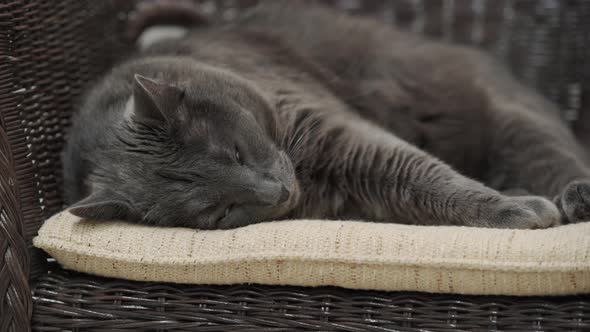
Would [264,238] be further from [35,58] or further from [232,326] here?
[35,58]

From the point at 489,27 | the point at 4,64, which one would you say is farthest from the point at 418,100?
the point at 4,64

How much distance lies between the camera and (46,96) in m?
2.00

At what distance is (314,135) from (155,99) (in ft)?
1.69

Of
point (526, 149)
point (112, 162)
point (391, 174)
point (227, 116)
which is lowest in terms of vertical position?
point (526, 149)

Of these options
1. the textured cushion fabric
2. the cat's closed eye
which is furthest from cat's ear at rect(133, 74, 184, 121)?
the textured cushion fabric

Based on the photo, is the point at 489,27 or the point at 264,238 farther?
the point at 489,27

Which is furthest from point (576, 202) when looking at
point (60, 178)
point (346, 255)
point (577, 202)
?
point (60, 178)

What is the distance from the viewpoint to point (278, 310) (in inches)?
56.7

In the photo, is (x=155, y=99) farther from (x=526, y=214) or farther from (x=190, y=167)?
(x=526, y=214)

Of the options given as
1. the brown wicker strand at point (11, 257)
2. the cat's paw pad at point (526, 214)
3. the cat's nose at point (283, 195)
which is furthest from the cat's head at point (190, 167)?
the cat's paw pad at point (526, 214)

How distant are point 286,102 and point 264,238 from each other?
1.94 ft

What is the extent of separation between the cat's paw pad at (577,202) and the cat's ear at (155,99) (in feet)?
3.53

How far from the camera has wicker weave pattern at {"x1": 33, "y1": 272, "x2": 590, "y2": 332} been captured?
4.35 feet

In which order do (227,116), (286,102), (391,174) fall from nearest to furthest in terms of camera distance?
(227,116), (391,174), (286,102)
